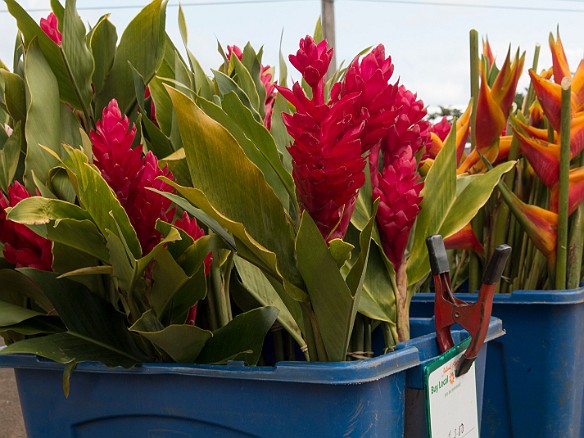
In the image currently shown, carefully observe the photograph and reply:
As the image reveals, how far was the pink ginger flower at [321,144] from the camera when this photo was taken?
61 cm

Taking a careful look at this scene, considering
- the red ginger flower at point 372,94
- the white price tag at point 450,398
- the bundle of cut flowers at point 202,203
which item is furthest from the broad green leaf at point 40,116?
the white price tag at point 450,398

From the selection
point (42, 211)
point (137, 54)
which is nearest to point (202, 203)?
point (42, 211)

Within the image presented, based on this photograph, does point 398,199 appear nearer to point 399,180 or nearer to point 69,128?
point 399,180

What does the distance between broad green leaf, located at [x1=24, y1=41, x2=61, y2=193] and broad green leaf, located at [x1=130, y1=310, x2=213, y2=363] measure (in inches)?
8.0

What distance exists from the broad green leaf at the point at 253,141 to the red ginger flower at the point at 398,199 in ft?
0.32

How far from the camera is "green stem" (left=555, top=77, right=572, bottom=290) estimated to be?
1083mm

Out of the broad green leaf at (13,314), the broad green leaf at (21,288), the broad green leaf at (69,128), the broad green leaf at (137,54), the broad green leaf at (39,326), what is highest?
the broad green leaf at (137,54)

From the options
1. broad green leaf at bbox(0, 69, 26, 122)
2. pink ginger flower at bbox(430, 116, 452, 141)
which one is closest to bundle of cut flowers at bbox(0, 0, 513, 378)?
broad green leaf at bbox(0, 69, 26, 122)

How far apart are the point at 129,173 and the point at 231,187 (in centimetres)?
10

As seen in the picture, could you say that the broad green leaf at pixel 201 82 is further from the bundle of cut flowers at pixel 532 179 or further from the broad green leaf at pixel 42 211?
the bundle of cut flowers at pixel 532 179

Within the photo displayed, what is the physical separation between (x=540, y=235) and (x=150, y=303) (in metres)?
0.61

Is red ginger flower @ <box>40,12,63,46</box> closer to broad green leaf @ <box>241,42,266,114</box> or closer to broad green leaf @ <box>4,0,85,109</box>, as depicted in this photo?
broad green leaf @ <box>4,0,85,109</box>

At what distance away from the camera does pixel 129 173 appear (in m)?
0.71

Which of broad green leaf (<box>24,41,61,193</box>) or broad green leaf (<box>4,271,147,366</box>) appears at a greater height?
broad green leaf (<box>24,41,61,193</box>)
